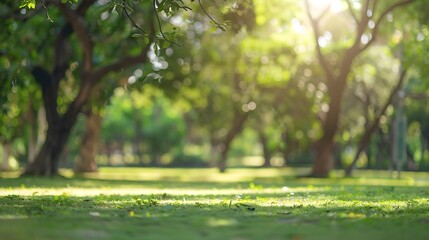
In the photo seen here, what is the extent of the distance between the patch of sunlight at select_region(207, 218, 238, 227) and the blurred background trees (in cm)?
436

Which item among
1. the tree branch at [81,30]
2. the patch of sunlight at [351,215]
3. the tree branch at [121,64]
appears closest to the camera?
the patch of sunlight at [351,215]

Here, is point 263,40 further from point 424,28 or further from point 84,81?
point 84,81

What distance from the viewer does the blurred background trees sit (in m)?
28.8

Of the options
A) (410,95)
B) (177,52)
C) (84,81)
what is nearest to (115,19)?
(84,81)

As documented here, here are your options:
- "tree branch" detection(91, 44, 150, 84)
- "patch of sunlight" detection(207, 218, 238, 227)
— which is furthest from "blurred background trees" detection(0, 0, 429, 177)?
"patch of sunlight" detection(207, 218, 238, 227)

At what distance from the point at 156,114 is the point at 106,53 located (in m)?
47.0

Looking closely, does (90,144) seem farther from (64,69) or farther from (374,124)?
(374,124)

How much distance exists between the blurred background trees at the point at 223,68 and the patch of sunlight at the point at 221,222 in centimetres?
436

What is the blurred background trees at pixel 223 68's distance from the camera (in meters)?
28.8

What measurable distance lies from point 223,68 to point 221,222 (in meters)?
36.3

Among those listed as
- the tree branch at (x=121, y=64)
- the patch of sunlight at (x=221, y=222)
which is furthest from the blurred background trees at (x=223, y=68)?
the patch of sunlight at (x=221, y=222)

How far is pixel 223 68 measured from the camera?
4512cm

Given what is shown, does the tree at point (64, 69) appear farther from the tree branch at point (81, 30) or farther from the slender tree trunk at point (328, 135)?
the slender tree trunk at point (328, 135)

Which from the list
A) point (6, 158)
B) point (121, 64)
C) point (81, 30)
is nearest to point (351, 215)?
point (81, 30)
